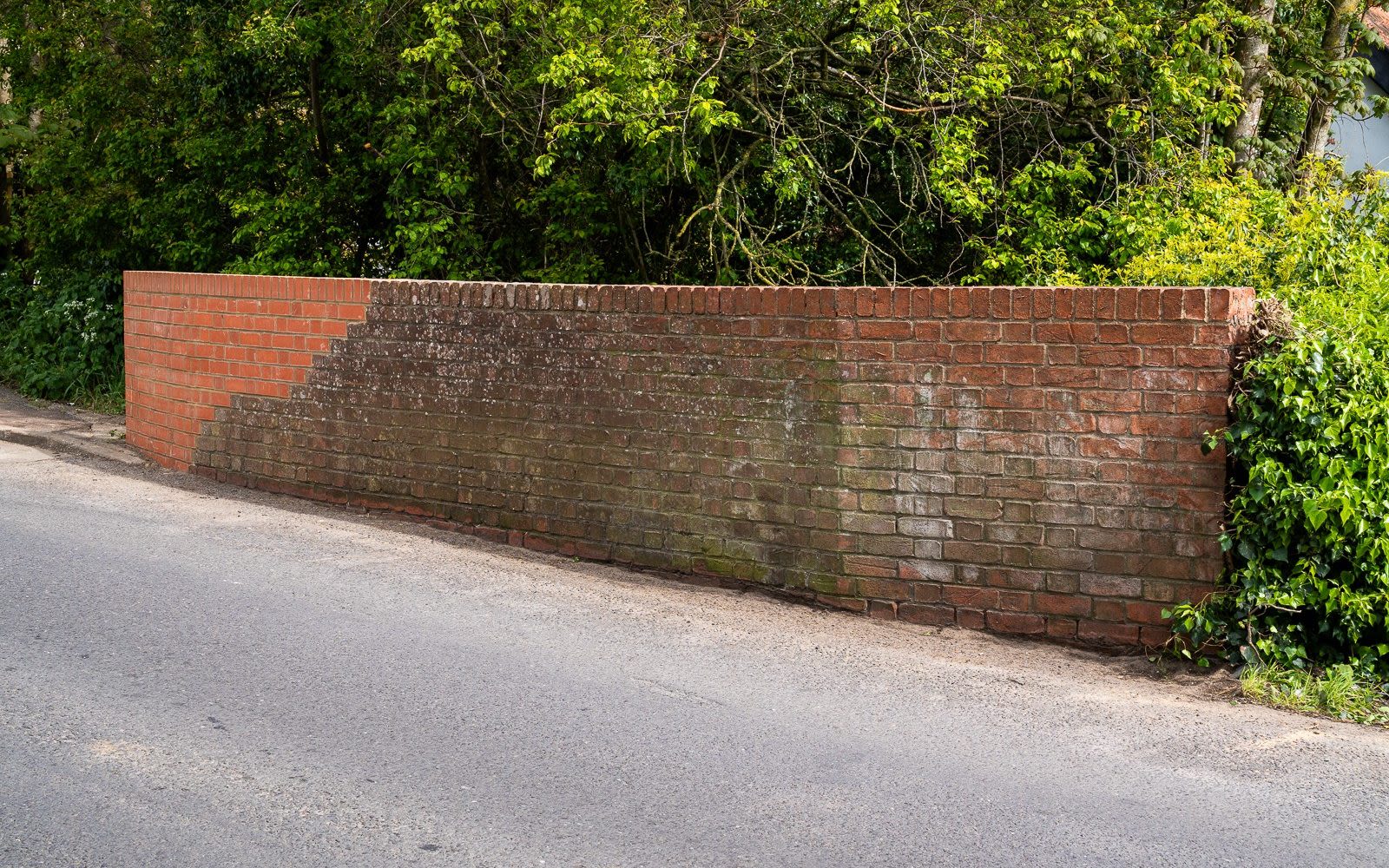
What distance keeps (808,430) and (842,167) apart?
13.5 feet

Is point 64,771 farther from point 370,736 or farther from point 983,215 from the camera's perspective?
point 983,215

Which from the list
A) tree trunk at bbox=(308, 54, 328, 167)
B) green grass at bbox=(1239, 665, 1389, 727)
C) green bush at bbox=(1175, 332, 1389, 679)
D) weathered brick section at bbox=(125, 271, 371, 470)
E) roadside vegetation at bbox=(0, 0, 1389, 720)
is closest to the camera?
green grass at bbox=(1239, 665, 1389, 727)

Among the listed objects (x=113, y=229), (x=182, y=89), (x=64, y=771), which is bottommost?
(x=64, y=771)

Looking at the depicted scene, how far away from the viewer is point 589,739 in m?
4.62

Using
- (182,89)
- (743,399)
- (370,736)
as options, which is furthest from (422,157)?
(370,736)

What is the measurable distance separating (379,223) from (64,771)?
989cm

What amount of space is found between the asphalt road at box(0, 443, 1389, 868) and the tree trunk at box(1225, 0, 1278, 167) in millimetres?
6797

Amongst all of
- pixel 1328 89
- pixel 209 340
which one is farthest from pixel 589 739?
pixel 1328 89

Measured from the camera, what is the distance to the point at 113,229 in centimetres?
1535

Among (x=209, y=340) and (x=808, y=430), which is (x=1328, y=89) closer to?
(x=808, y=430)

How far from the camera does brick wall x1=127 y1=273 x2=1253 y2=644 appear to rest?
→ 228 inches

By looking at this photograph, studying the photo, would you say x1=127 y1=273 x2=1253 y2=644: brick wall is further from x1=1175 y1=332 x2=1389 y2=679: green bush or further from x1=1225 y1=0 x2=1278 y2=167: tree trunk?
x1=1225 y1=0 x2=1278 y2=167: tree trunk

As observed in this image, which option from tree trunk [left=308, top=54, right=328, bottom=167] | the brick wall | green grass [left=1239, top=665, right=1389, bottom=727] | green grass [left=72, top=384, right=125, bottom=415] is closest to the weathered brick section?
the brick wall

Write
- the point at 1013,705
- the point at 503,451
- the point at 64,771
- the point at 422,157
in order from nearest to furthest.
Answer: the point at 64,771 < the point at 1013,705 < the point at 503,451 < the point at 422,157
